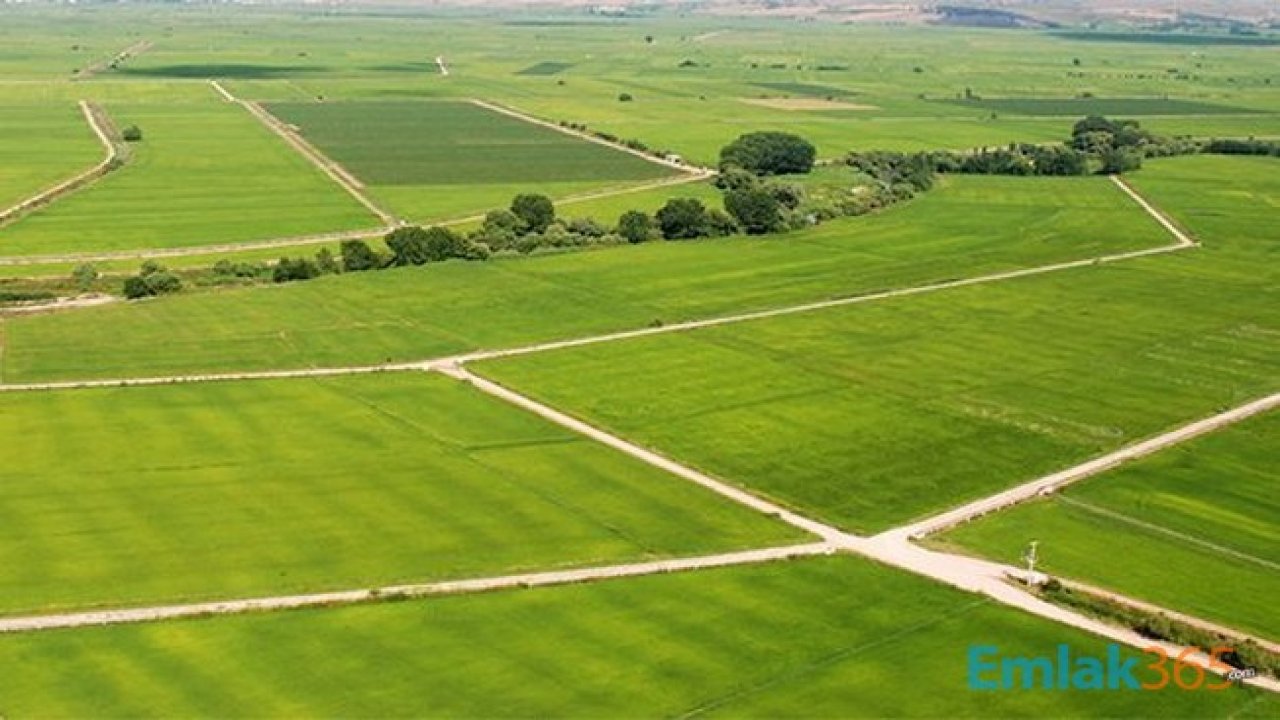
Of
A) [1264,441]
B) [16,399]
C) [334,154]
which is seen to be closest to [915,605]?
[1264,441]

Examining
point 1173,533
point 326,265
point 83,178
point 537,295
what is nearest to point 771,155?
point 537,295

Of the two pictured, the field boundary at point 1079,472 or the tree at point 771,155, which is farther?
the tree at point 771,155

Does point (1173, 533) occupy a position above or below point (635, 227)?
below

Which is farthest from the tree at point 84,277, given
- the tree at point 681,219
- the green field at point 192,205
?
the tree at point 681,219

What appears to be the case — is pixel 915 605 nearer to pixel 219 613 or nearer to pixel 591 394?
pixel 219 613

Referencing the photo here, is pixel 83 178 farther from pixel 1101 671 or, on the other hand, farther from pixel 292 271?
pixel 1101 671

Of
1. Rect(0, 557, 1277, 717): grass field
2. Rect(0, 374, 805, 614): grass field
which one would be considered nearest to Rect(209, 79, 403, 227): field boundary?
Rect(0, 374, 805, 614): grass field

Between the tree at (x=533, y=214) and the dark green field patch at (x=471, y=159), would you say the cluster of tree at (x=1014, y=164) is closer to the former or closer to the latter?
the dark green field patch at (x=471, y=159)
